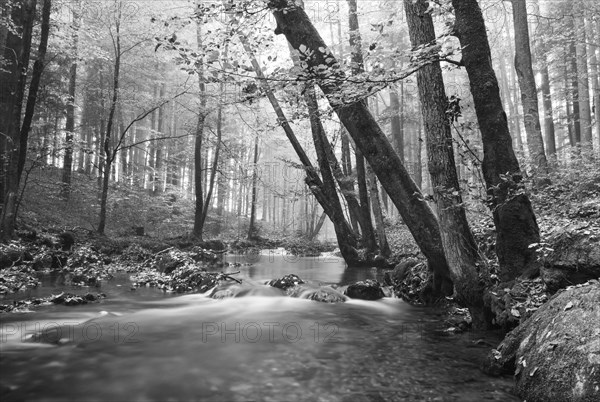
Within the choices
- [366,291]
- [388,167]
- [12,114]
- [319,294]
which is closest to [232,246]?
[12,114]

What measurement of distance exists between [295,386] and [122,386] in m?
1.76

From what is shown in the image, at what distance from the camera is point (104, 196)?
15031mm

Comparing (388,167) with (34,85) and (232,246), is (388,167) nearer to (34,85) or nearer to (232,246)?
(34,85)

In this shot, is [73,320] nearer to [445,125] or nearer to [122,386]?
[122,386]

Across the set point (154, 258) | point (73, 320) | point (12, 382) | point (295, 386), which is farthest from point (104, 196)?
point (295, 386)

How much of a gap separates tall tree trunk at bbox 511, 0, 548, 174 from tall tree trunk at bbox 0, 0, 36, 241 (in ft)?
45.4

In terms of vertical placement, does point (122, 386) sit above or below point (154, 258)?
below

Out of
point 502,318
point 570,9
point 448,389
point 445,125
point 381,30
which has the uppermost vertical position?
point 570,9

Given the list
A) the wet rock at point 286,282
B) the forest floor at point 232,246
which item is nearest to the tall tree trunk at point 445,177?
the forest floor at point 232,246

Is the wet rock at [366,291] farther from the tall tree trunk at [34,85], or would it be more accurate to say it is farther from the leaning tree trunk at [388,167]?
the tall tree trunk at [34,85]

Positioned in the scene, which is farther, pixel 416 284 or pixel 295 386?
pixel 416 284

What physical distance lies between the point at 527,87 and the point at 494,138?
770cm

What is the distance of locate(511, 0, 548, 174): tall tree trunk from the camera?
10328 mm

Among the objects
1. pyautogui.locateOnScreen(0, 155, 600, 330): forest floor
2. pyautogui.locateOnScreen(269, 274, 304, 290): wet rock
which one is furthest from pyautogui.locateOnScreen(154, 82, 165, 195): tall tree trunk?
pyautogui.locateOnScreen(269, 274, 304, 290): wet rock
